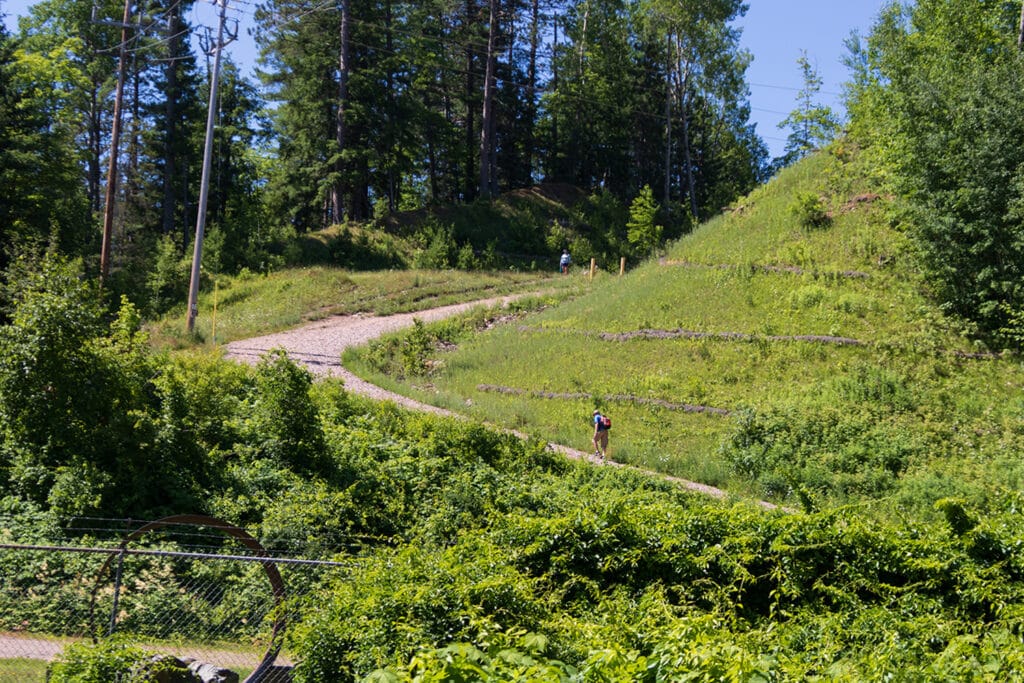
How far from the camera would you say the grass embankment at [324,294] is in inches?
1246

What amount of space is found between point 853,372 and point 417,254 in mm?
23211

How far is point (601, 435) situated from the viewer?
19.3 metres

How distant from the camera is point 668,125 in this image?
52.9m

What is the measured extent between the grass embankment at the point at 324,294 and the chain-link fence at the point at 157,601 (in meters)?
17.6

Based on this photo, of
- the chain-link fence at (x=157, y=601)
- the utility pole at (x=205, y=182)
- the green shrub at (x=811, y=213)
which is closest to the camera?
the chain-link fence at (x=157, y=601)

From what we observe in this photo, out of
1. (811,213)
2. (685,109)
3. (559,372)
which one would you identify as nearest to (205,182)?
(559,372)

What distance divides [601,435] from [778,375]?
18.8 ft

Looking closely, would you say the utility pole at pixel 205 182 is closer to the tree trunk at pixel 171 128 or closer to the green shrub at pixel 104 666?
the tree trunk at pixel 171 128

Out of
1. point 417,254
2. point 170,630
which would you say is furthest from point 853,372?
point 417,254

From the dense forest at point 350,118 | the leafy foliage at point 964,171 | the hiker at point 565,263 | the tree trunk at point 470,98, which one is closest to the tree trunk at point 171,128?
the dense forest at point 350,118

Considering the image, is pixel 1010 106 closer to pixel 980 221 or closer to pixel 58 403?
pixel 980 221

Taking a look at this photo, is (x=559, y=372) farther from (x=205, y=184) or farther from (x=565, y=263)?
(x=565, y=263)

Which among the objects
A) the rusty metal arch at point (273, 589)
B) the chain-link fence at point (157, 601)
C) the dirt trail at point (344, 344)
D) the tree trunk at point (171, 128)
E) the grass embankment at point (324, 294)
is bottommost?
the chain-link fence at point (157, 601)

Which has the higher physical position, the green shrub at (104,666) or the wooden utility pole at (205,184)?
the wooden utility pole at (205,184)
